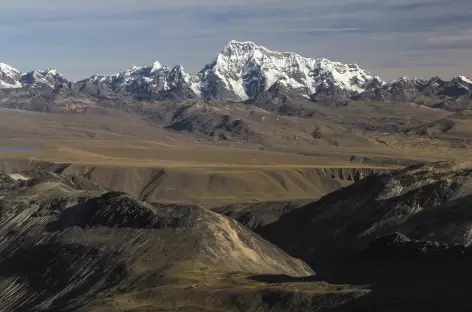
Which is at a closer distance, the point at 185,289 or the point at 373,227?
the point at 185,289

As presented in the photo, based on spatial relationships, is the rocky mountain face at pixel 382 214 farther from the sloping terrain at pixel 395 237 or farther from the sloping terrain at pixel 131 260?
the sloping terrain at pixel 131 260

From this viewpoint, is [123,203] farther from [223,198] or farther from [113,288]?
[223,198]

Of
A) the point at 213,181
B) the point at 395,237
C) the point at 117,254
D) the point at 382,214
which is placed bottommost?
the point at 213,181

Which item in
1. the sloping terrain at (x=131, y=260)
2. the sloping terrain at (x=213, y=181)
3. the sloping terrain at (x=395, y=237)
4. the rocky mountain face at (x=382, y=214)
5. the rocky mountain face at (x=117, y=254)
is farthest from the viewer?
the sloping terrain at (x=213, y=181)

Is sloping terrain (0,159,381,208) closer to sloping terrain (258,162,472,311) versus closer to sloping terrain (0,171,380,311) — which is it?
sloping terrain (258,162,472,311)

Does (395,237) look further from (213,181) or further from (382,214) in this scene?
(213,181)

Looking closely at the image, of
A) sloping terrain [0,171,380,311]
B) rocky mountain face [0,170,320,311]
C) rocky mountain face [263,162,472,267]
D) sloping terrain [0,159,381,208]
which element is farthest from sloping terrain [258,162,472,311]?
sloping terrain [0,159,381,208]

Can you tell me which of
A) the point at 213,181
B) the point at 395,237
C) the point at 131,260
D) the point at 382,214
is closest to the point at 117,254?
the point at 131,260

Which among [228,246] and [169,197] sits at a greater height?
[228,246]

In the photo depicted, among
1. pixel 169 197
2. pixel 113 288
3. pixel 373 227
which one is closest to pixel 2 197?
pixel 113 288

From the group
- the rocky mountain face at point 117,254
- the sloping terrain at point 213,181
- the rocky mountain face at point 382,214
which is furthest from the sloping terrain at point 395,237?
the sloping terrain at point 213,181

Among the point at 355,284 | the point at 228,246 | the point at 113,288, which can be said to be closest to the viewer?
the point at 355,284
